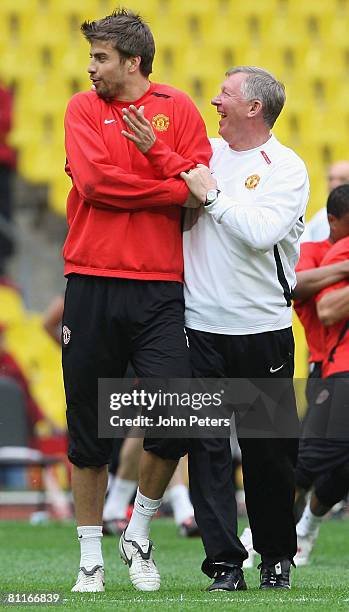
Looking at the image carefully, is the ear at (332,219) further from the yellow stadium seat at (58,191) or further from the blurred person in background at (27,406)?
the yellow stadium seat at (58,191)

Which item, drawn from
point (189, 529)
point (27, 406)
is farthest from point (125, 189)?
point (27, 406)

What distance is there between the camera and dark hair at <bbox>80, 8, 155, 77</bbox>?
15.2 feet

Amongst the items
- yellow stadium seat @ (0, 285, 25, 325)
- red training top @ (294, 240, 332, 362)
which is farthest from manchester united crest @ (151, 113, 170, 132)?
yellow stadium seat @ (0, 285, 25, 325)

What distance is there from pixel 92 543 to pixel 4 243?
8.91 m

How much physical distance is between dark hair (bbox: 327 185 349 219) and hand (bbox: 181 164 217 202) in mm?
1613

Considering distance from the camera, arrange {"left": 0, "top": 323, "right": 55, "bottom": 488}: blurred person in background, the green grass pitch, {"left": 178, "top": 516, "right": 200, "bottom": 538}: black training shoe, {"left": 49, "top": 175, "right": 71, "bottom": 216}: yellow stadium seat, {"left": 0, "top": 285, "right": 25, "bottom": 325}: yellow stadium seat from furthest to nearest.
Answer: {"left": 49, "top": 175, "right": 71, "bottom": 216}: yellow stadium seat, {"left": 0, "top": 285, "right": 25, "bottom": 325}: yellow stadium seat, {"left": 0, "top": 323, "right": 55, "bottom": 488}: blurred person in background, {"left": 178, "top": 516, "right": 200, "bottom": 538}: black training shoe, the green grass pitch

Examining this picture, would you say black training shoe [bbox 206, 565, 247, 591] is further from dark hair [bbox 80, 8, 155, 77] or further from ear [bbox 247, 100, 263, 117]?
dark hair [bbox 80, 8, 155, 77]

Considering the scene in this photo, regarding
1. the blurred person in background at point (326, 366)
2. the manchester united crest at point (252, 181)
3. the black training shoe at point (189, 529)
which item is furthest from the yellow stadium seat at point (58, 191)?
the manchester united crest at point (252, 181)

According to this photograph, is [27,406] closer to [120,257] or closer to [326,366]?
[326,366]

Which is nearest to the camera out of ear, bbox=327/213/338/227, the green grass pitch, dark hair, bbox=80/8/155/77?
the green grass pitch

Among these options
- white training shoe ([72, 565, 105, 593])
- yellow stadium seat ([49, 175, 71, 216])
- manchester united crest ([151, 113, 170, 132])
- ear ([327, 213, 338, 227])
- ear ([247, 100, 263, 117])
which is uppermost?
ear ([247, 100, 263, 117])

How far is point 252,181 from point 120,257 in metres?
0.56

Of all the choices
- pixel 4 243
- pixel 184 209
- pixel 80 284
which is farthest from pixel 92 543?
pixel 4 243

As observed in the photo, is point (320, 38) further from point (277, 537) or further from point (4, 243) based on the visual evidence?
point (277, 537)
